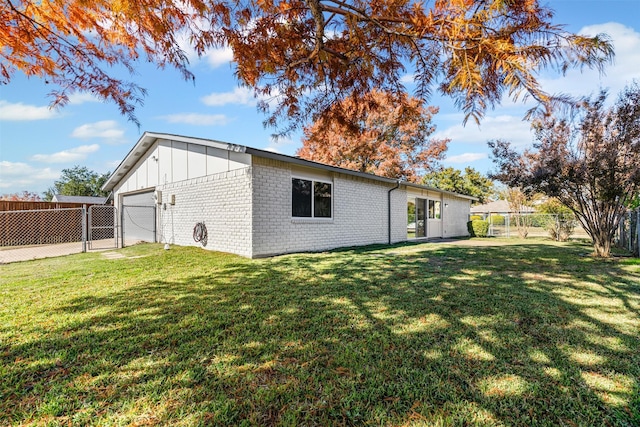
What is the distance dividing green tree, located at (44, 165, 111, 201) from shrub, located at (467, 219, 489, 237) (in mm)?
35684

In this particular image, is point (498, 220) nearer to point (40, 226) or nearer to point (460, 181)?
point (460, 181)

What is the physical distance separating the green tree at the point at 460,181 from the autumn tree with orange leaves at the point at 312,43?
2946 cm

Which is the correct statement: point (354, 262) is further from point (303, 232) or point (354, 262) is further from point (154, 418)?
point (154, 418)

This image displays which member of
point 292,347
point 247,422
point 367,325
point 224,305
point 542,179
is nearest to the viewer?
point 247,422

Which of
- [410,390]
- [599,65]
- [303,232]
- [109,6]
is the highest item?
[109,6]

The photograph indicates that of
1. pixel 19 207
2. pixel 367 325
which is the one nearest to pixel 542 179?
pixel 367 325

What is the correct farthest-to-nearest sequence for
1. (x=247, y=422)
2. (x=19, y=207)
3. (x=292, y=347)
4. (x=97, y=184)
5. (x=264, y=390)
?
(x=97, y=184) → (x=19, y=207) → (x=292, y=347) → (x=264, y=390) → (x=247, y=422)

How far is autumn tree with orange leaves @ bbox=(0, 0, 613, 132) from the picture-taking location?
2887 mm

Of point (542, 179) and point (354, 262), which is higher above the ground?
point (542, 179)

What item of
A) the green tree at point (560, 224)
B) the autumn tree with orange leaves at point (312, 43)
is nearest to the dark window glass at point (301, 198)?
the autumn tree with orange leaves at point (312, 43)

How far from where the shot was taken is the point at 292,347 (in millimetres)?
2623

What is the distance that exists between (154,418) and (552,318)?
396 cm

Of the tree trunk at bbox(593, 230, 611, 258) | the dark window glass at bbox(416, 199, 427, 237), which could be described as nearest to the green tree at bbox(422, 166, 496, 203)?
the dark window glass at bbox(416, 199, 427, 237)

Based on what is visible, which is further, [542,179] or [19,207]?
[19,207]
